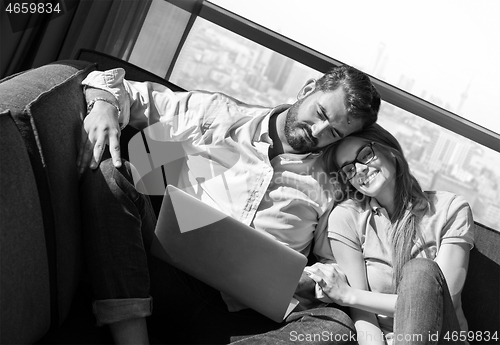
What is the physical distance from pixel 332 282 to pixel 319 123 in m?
0.51

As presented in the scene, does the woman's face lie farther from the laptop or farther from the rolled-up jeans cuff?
the rolled-up jeans cuff

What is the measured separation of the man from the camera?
1515 millimetres

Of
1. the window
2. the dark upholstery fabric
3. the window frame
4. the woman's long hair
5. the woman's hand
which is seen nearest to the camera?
the dark upholstery fabric

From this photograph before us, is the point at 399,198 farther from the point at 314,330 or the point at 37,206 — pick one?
the point at 37,206

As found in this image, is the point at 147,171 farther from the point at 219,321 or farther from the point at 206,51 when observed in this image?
the point at 206,51

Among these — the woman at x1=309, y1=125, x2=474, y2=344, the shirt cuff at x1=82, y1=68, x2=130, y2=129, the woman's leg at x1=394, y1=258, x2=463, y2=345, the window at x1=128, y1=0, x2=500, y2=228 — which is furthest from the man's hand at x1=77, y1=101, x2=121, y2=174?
the window at x1=128, y1=0, x2=500, y2=228

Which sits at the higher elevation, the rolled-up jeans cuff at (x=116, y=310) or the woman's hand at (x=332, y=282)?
the woman's hand at (x=332, y=282)

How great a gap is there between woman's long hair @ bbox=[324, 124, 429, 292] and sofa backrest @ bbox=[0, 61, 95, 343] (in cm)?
83

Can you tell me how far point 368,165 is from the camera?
1645mm

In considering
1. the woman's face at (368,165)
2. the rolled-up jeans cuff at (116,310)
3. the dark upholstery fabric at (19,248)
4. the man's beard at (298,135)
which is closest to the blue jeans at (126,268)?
the rolled-up jeans cuff at (116,310)

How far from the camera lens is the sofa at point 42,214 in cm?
110

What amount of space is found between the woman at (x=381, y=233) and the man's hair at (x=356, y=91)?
0.06m

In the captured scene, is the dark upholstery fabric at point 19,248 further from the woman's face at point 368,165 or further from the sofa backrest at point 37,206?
the woman's face at point 368,165

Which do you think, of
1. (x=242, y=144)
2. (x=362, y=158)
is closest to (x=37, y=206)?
(x=242, y=144)
